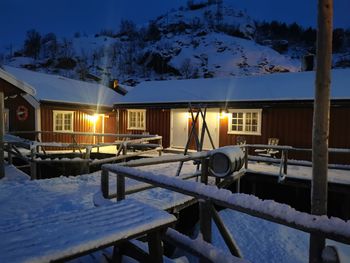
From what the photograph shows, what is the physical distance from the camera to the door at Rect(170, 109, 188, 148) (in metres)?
15.7

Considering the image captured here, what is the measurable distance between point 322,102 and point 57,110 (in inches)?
607

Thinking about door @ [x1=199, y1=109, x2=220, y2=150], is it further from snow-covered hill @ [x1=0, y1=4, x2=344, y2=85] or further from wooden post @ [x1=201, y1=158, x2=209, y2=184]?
snow-covered hill @ [x1=0, y1=4, x2=344, y2=85]

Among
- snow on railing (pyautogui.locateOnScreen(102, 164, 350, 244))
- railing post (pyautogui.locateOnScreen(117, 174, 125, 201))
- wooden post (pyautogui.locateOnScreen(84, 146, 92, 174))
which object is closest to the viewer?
snow on railing (pyautogui.locateOnScreen(102, 164, 350, 244))

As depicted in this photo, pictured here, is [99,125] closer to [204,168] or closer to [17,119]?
[17,119]

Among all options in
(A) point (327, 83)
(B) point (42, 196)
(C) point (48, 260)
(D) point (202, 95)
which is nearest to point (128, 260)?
(C) point (48, 260)

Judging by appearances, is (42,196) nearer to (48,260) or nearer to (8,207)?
(8,207)

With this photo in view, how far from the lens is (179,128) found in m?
15.9

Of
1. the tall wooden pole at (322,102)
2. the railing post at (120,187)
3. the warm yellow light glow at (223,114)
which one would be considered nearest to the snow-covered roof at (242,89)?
the warm yellow light glow at (223,114)

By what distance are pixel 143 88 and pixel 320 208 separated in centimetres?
1611

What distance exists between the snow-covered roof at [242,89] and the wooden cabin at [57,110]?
9.06 feet

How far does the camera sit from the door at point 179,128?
15.7m

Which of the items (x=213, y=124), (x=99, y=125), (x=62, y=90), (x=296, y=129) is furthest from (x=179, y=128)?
(x=62, y=90)

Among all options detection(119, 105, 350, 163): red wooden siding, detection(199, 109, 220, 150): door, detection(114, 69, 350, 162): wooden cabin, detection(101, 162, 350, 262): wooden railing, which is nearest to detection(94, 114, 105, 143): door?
detection(114, 69, 350, 162): wooden cabin

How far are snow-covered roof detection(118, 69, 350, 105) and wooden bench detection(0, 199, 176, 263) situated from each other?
37.5 ft
